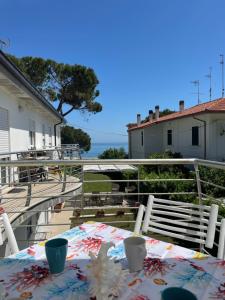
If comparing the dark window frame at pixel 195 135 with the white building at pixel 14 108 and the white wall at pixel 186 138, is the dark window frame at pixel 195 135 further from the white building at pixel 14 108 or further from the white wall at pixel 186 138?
the white building at pixel 14 108

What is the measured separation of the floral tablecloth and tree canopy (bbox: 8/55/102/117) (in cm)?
2181

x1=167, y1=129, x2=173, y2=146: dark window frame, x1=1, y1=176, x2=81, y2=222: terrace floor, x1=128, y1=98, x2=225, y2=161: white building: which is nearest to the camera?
x1=1, y1=176, x2=81, y2=222: terrace floor

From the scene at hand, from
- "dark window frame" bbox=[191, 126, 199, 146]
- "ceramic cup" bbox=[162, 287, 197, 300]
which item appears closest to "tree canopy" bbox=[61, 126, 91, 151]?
"dark window frame" bbox=[191, 126, 199, 146]

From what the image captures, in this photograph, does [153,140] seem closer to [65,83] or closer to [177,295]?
[65,83]

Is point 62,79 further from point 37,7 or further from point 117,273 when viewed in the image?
point 117,273

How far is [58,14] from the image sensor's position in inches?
430

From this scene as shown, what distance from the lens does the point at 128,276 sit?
1316mm

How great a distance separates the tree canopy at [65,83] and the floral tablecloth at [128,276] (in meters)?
21.8

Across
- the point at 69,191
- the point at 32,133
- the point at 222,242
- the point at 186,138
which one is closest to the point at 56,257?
the point at 222,242

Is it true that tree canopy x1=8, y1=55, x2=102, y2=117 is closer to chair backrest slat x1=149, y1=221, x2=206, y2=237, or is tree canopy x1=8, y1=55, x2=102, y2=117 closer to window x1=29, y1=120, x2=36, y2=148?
window x1=29, y1=120, x2=36, y2=148

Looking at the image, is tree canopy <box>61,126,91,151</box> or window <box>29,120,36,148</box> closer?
window <box>29,120,36,148</box>

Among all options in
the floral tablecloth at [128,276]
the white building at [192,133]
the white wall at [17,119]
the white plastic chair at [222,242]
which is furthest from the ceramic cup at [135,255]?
the white building at [192,133]

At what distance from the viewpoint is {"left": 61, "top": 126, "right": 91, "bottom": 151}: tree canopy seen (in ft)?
121

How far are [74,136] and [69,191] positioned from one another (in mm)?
30898
